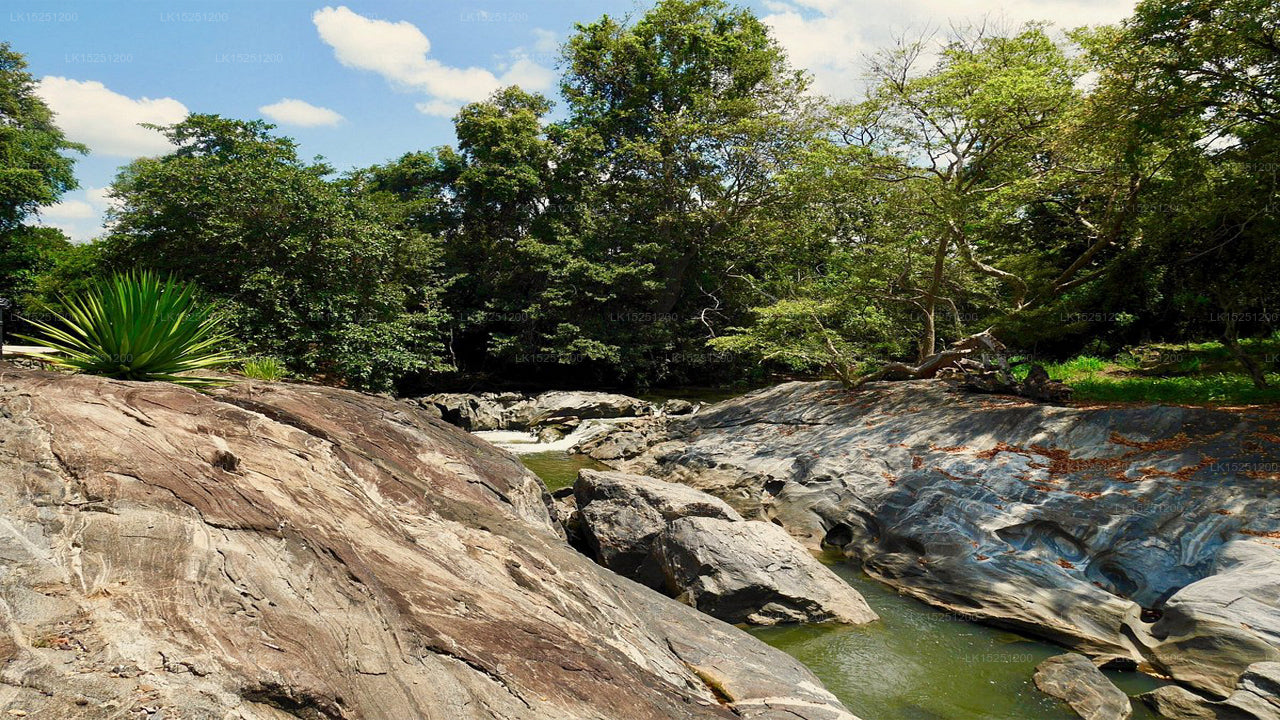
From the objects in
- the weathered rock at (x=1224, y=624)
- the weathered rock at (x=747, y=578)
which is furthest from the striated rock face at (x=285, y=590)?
the weathered rock at (x=1224, y=624)

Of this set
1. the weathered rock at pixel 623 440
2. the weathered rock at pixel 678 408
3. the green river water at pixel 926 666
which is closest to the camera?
the green river water at pixel 926 666

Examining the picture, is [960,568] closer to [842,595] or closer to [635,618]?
[842,595]

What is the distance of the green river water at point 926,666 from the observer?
Answer: 20.0ft

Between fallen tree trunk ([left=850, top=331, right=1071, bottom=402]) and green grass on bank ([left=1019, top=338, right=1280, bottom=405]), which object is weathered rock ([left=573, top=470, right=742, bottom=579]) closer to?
fallen tree trunk ([left=850, top=331, right=1071, bottom=402])

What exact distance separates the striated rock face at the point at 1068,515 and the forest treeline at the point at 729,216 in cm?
415

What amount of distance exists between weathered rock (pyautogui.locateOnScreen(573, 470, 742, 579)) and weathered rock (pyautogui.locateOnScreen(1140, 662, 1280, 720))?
4827 millimetres

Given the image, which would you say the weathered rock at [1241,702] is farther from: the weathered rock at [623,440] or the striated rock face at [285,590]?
the weathered rock at [623,440]

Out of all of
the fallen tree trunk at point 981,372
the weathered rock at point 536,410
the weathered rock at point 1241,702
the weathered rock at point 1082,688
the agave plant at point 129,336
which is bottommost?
the weathered rock at point 1082,688

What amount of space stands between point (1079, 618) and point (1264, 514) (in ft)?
8.45

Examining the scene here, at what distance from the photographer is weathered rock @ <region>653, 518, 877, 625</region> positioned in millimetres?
7875

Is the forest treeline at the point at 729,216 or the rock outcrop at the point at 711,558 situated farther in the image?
the forest treeline at the point at 729,216

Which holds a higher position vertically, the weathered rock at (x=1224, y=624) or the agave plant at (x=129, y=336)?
the agave plant at (x=129, y=336)

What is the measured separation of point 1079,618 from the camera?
289 inches

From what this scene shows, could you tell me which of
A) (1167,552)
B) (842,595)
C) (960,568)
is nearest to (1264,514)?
(1167,552)
